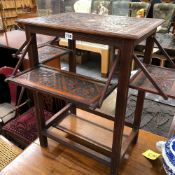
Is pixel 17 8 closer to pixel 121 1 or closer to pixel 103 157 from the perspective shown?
pixel 121 1

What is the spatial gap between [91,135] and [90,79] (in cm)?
49

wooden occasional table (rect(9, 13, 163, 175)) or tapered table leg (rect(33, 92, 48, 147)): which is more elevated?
wooden occasional table (rect(9, 13, 163, 175))

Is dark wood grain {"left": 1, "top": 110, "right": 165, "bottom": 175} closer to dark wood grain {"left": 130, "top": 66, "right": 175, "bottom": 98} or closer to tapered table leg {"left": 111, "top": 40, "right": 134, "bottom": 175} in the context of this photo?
tapered table leg {"left": 111, "top": 40, "right": 134, "bottom": 175}

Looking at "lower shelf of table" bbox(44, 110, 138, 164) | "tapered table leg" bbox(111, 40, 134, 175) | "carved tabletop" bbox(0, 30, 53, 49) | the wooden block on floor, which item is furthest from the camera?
"carved tabletop" bbox(0, 30, 53, 49)

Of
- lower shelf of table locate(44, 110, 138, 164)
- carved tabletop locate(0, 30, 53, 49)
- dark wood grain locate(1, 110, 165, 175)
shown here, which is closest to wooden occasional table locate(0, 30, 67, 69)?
carved tabletop locate(0, 30, 53, 49)

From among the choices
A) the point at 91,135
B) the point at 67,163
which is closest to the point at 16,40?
the point at 91,135

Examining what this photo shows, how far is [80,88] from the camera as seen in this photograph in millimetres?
905

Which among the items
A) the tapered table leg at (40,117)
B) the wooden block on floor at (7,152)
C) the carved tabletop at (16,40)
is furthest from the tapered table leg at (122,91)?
the carved tabletop at (16,40)

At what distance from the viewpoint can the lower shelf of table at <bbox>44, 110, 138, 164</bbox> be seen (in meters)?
1.08

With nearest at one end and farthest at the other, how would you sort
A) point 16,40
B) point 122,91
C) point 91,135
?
point 122,91 → point 91,135 → point 16,40

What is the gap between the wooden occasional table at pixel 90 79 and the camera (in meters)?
0.75

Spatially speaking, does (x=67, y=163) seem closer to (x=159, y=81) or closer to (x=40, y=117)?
(x=40, y=117)

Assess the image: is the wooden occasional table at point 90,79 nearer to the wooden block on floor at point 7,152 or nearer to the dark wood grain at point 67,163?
the dark wood grain at point 67,163

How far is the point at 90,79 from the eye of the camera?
987 mm
